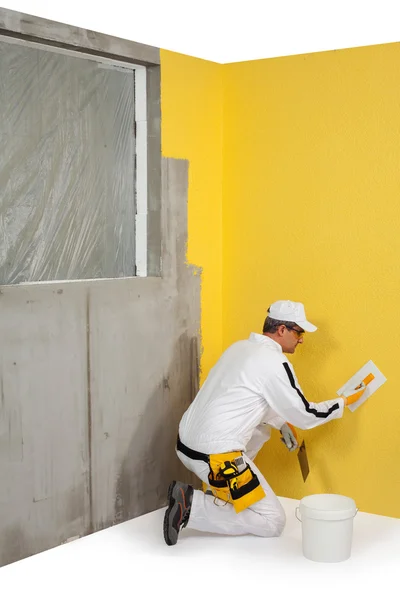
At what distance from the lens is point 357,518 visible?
421 centimetres

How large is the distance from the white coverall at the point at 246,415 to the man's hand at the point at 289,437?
28cm

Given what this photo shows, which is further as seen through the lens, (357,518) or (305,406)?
(357,518)

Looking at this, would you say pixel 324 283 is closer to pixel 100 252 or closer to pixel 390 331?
pixel 390 331

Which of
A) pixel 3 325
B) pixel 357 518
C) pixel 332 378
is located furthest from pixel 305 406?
pixel 3 325

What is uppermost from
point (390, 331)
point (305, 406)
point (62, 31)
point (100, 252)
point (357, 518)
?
point (62, 31)

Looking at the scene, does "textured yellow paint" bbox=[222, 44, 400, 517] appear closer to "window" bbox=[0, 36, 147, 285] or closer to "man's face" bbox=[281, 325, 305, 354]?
"man's face" bbox=[281, 325, 305, 354]

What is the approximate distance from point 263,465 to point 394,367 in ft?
3.11

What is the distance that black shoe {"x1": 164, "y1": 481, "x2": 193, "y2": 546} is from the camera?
385 centimetres

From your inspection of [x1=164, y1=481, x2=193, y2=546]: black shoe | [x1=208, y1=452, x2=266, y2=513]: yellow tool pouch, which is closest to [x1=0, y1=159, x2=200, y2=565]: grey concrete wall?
[x1=164, y1=481, x2=193, y2=546]: black shoe

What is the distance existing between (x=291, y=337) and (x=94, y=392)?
95 cm

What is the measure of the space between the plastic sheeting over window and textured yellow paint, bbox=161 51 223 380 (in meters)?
0.20

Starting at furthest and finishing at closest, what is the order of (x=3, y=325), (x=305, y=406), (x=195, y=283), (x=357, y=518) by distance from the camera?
(x=195, y=283) → (x=357, y=518) → (x=305, y=406) → (x=3, y=325)

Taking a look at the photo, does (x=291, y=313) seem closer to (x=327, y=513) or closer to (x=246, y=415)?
(x=246, y=415)

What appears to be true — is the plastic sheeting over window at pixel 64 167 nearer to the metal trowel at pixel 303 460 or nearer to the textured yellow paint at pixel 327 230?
the textured yellow paint at pixel 327 230
